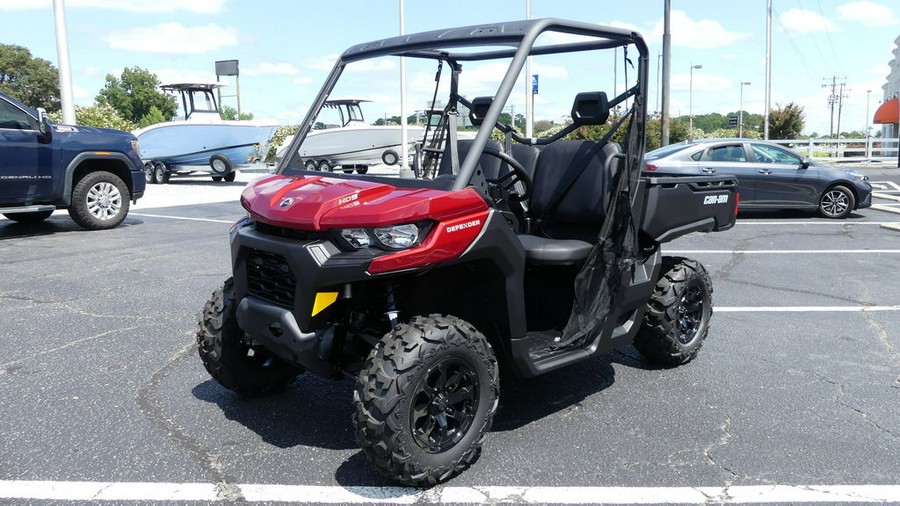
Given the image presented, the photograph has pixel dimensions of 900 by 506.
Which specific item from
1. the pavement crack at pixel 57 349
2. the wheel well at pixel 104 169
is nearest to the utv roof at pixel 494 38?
the pavement crack at pixel 57 349

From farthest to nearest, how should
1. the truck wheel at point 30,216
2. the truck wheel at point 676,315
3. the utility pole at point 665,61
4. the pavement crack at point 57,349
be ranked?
1. the utility pole at point 665,61
2. the truck wheel at point 30,216
3. the pavement crack at point 57,349
4. the truck wheel at point 676,315

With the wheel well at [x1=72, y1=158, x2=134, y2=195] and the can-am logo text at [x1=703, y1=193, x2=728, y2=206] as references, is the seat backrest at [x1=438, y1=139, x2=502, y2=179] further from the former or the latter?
the wheel well at [x1=72, y1=158, x2=134, y2=195]

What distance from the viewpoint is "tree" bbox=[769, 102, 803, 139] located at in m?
41.4

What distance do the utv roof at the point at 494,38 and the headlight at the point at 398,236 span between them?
111 centimetres

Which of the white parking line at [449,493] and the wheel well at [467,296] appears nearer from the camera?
the white parking line at [449,493]

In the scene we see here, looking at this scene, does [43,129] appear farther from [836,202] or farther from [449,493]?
[836,202]

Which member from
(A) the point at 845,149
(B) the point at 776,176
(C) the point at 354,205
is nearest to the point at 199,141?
(B) the point at 776,176

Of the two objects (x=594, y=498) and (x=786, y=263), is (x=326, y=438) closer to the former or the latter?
(x=594, y=498)

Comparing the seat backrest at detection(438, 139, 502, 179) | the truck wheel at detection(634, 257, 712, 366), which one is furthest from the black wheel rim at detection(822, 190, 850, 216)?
the seat backrest at detection(438, 139, 502, 179)

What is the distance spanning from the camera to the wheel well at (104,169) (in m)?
10.7

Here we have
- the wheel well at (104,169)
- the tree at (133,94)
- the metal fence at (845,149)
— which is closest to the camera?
the wheel well at (104,169)

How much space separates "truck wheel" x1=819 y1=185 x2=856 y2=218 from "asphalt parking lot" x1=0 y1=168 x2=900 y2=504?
252 inches

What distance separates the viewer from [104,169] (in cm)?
1106

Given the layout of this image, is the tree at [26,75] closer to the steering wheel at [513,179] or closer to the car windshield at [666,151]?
the car windshield at [666,151]
